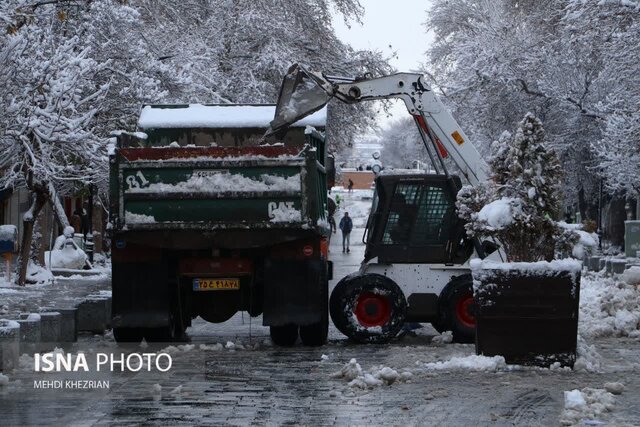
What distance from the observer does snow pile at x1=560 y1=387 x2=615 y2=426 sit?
31.7 ft

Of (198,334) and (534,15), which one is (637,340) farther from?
(534,15)

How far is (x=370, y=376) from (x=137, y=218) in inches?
176

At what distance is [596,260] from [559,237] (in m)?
24.5

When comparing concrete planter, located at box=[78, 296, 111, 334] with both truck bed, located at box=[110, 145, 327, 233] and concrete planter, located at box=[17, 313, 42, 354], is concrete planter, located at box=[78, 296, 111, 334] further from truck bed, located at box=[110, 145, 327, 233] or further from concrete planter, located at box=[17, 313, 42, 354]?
concrete planter, located at box=[17, 313, 42, 354]

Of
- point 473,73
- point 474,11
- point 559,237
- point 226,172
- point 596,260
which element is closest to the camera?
point 559,237

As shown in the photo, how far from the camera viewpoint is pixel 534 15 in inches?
1539

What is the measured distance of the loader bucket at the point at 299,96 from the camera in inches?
674

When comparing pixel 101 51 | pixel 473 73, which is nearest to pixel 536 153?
pixel 101 51

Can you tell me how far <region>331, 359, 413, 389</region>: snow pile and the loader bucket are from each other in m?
5.39

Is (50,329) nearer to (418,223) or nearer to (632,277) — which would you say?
(418,223)

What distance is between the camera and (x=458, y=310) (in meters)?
16.6

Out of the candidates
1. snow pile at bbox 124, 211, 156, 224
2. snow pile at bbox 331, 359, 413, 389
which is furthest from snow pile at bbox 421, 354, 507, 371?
snow pile at bbox 124, 211, 156, 224

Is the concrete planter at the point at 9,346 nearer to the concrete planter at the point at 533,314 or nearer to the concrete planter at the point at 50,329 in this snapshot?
the concrete planter at the point at 50,329

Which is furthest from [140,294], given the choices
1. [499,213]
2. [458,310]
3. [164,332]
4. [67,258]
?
[67,258]
